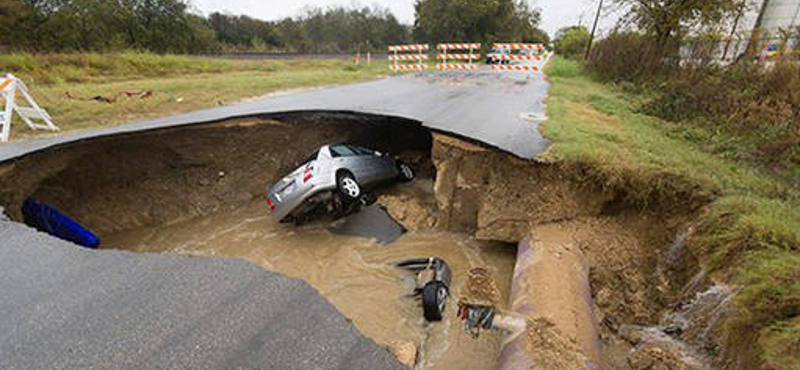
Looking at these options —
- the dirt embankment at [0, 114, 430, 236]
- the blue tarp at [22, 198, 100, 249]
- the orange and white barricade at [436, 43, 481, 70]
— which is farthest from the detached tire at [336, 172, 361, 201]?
the orange and white barricade at [436, 43, 481, 70]

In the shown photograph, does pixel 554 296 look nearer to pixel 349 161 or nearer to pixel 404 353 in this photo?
pixel 404 353

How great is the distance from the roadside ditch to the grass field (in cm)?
204

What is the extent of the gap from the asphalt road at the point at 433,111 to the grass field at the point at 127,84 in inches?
39.7

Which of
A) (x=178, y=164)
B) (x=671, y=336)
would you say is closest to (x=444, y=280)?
(x=671, y=336)

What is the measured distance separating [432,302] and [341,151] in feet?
13.7

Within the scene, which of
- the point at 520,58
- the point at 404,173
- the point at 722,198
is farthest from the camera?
the point at 520,58

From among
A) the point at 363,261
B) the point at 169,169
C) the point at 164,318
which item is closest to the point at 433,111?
the point at 363,261

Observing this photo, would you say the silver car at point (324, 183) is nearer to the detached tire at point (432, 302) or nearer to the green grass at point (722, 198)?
the detached tire at point (432, 302)

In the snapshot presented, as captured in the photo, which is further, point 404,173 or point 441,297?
point 404,173

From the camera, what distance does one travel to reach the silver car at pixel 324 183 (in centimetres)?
659

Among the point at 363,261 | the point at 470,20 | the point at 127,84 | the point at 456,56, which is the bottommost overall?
the point at 363,261

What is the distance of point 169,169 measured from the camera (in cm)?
749

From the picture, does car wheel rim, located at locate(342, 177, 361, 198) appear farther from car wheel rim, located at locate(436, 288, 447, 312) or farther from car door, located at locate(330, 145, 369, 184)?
car wheel rim, located at locate(436, 288, 447, 312)

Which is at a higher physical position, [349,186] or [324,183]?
[324,183]
